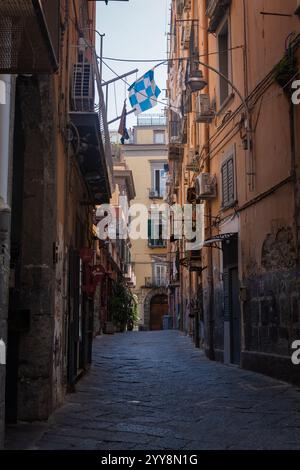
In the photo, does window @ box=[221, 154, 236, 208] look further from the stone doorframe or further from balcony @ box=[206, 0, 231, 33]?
the stone doorframe

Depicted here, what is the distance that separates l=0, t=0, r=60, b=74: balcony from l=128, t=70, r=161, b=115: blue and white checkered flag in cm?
1056

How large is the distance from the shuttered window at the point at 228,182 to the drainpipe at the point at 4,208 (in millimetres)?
8337

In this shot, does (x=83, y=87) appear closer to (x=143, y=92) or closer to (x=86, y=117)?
(x=86, y=117)

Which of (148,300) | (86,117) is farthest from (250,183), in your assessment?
(148,300)

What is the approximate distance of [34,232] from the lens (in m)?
6.52

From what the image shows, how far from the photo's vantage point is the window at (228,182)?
505 inches

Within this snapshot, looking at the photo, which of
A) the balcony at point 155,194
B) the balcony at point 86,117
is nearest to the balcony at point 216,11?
the balcony at point 86,117

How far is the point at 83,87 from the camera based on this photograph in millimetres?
8977

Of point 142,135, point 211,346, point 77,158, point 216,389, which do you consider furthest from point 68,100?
point 142,135

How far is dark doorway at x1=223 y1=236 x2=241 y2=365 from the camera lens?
12.6 meters

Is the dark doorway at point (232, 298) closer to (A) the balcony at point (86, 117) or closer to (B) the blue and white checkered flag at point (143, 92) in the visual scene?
(A) the balcony at point (86, 117)

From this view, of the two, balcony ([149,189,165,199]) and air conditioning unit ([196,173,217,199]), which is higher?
balcony ([149,189,165,199])

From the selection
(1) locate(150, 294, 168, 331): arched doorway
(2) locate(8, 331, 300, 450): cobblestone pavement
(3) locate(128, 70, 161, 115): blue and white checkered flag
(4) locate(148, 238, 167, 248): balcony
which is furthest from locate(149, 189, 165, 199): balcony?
(2) locate(8, 331, 300, 450): cobblestone pavement

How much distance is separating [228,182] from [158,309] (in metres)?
37.1
